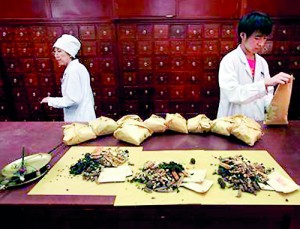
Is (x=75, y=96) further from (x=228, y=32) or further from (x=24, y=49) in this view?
(x=228, y=32)

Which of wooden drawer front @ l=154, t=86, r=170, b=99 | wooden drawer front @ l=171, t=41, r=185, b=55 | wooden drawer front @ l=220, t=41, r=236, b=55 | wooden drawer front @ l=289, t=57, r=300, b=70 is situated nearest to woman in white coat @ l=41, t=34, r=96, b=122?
wooden drawer front @ l=154, t=86, r=170, b=99

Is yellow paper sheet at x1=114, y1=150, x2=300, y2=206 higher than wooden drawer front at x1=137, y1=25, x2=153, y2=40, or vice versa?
wooden drawer front at x1=137, y1=25, x2=153, y2=40

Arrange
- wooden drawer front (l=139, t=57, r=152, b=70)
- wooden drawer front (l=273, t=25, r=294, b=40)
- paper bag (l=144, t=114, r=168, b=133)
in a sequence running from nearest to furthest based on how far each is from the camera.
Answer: paper bag (l=144, t=114, r=168, b=133) → wooden drawer front (l=273, t=25, r=294, b=40) → wooden drawer front (l=139, t=57, r=152, b=70)

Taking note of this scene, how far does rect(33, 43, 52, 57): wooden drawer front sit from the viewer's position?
3.95 m

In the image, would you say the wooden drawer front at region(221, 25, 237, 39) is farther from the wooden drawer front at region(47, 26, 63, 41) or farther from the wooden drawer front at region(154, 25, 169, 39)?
the wooden drawer front at region(47, 26, 63, 41)

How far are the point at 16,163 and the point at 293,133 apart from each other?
164cm

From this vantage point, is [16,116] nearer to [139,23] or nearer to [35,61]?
[35,61]

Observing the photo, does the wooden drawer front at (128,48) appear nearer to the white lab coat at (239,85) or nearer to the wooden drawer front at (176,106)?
the wooden drawer front at (176,106)

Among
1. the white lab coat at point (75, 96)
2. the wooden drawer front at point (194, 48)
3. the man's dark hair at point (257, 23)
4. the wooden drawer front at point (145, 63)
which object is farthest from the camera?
the wooden drawer front at point (145, 63)

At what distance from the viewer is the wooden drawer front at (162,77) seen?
4016 millimetres

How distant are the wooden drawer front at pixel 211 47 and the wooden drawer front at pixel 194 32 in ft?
0.44

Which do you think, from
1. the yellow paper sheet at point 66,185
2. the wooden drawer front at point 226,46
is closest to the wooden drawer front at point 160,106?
the wooden drawer front at point 226,46

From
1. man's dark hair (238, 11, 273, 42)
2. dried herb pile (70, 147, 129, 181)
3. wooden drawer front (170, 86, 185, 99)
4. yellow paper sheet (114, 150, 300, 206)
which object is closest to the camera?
yellow paper sheet (114, 150, 300, 206)

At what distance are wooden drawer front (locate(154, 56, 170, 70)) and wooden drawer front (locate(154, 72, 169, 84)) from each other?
0.09 m
